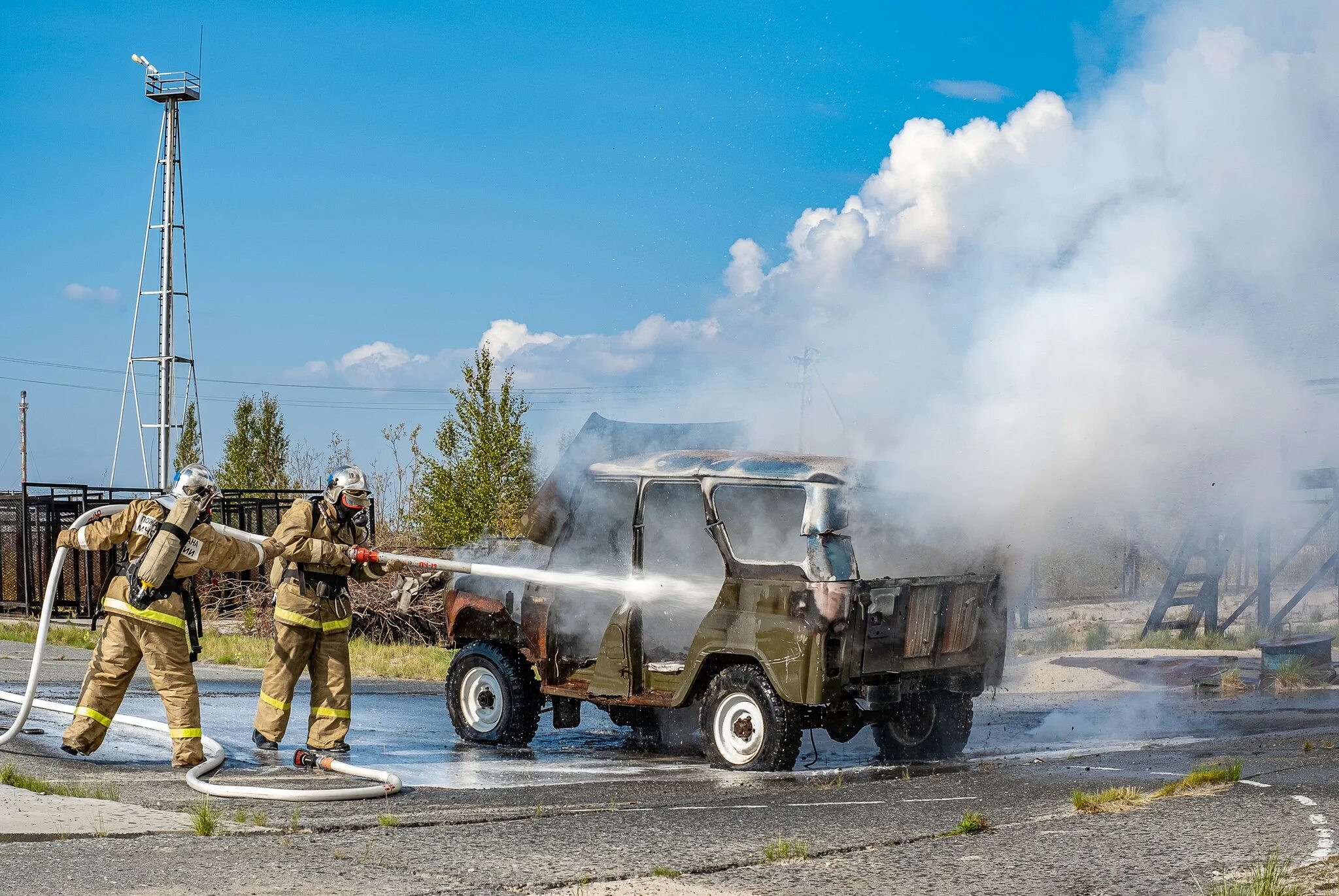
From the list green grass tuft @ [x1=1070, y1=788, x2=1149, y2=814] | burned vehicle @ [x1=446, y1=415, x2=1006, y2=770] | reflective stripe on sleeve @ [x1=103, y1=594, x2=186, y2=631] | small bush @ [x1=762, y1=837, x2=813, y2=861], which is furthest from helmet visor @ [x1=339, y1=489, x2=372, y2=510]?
green grass tuft @ [x1=1070, y1=788, x2=1149, y2=814]

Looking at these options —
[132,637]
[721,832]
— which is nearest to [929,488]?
[721,832]

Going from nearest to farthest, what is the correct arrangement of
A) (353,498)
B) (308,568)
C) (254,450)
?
(308,568) → (353,498) → (254,450)

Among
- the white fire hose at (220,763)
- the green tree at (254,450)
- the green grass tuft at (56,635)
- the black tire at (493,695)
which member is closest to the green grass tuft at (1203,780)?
the white fire hose at (220,763)

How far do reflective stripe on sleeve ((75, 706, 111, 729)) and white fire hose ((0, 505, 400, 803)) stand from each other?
37 cm

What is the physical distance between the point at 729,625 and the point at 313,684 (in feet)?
9.20

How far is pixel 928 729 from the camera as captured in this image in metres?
9.52

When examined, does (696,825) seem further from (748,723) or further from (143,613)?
(143,613)

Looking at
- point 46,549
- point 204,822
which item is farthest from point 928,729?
point 46,549

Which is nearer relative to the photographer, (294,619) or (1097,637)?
(294,619)

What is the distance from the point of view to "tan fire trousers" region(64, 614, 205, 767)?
8305mm

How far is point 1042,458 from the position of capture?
9.36 metres

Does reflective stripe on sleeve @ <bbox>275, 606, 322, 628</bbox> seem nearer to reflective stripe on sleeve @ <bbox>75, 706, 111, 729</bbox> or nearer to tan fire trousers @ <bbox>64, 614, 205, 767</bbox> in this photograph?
tan fire trousers @ <bbox>64, 614, 205, 767</bbox>

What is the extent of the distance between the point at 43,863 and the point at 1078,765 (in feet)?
19.8

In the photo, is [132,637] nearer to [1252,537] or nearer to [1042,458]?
[1042,458]
